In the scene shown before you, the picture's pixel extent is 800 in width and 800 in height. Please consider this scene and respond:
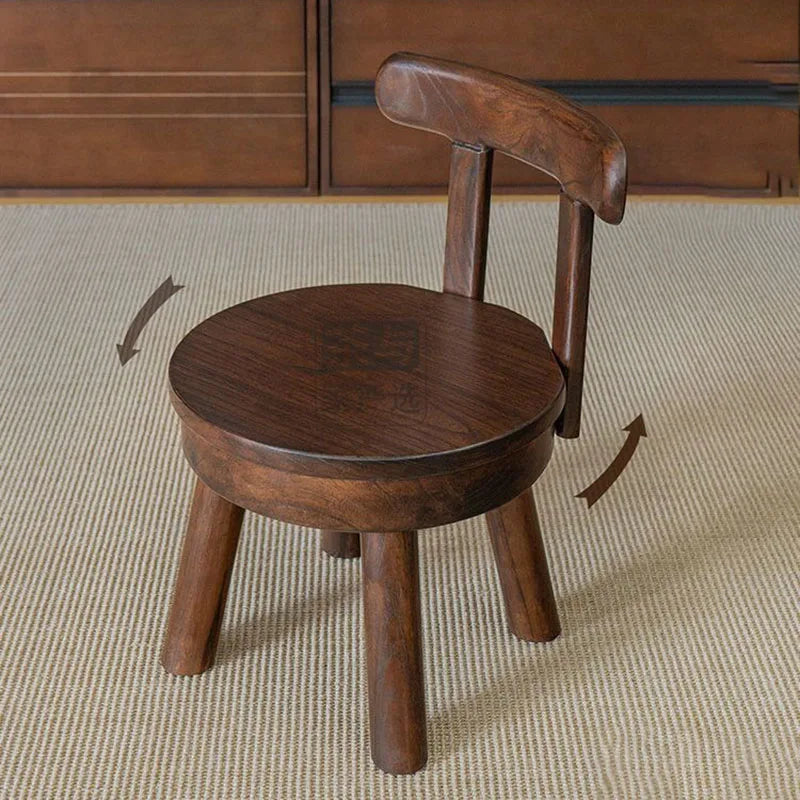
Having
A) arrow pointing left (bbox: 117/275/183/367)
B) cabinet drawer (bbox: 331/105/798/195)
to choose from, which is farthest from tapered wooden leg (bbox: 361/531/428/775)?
cabinet drawer (bbox: 331/105/798/195)

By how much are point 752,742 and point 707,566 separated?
0.30 metres

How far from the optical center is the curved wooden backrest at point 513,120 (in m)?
1.13

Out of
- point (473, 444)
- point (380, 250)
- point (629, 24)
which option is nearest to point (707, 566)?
point (473, 444)

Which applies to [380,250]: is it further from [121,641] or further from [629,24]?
[121,641]

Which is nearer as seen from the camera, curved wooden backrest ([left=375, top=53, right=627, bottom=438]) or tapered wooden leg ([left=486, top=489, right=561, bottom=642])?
curved wooden backrest ([left=375, top=53, right=627, bottom=438])

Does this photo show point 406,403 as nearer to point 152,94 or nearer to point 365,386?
point 365,386

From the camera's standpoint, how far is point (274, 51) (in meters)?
2.62

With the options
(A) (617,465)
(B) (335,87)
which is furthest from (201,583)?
(B) (335,87)

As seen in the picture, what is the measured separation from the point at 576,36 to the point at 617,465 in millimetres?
1236

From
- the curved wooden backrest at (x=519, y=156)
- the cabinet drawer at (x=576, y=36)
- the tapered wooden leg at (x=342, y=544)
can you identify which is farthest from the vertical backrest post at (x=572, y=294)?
the cabinet drawer at (x=576, y=36)

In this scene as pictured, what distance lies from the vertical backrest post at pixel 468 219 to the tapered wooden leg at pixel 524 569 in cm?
25

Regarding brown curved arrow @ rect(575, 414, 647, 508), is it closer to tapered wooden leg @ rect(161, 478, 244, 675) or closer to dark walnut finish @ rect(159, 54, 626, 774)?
dark walnut finish @ rect(159, 54, 626, 774)

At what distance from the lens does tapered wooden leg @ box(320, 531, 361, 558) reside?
1.48m

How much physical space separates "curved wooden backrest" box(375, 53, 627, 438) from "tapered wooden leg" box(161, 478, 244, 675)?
1.13 ft
